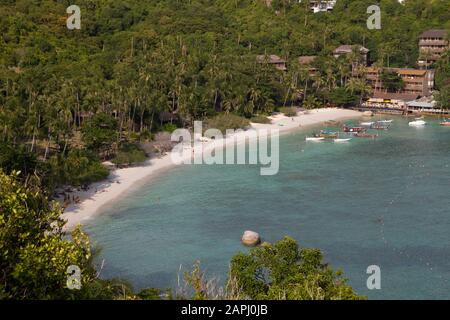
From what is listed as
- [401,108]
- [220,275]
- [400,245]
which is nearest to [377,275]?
[400,245]

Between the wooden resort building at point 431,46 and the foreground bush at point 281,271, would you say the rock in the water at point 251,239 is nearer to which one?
the foreground bush at point 281,271

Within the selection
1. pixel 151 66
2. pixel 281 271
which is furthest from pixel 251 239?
pixel 151 66

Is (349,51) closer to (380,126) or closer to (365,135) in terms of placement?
(380,126)

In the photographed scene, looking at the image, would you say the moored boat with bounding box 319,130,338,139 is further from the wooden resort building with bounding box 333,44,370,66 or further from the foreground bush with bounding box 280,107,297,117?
the wooden resort building with bounding box 333,44,370,66

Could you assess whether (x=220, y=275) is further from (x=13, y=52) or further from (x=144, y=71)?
(x=13, y=52)

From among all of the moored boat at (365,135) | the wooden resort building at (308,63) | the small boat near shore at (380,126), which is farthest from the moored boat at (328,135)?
the wooden resort building at (308,63)
